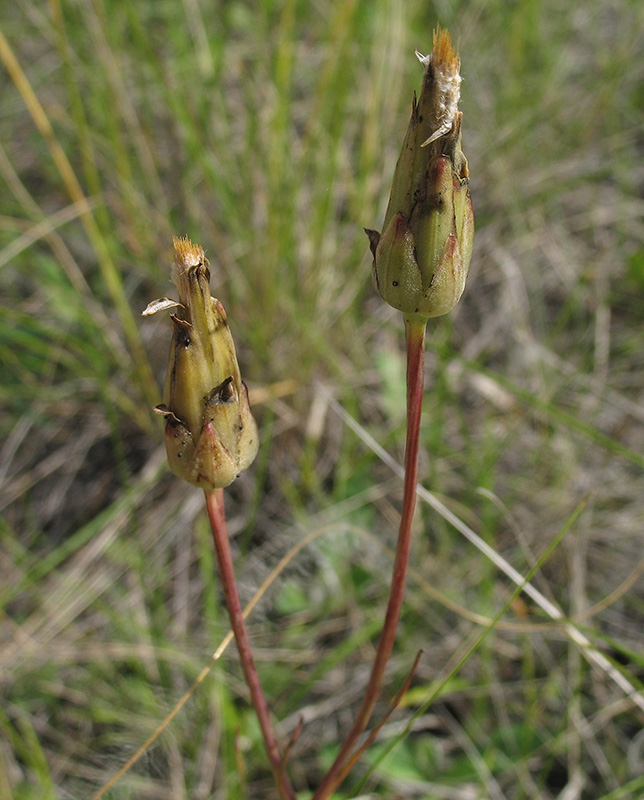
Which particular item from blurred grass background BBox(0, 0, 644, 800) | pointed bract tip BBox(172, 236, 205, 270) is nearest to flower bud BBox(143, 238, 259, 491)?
pointed bract tip BBox(172, 236, 205, 270)

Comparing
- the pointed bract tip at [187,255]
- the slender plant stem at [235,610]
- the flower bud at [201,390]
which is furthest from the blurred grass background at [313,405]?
the pointed bract tip at [187,255]

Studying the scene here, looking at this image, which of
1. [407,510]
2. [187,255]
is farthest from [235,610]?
[187,255]

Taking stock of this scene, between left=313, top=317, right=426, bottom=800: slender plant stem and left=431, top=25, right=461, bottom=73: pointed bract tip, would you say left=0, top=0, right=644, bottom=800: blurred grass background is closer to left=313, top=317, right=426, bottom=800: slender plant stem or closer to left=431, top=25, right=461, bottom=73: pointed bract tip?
left=313, top=317, right=426, bottom=800: slender plant stem

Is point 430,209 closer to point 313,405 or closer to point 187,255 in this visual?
point 187,255

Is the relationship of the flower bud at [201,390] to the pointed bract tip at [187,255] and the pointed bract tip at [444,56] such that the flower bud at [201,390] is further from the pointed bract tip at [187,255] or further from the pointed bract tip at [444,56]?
the pointed bract tip at [444,56]

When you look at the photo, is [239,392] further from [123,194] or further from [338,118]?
[123,194]

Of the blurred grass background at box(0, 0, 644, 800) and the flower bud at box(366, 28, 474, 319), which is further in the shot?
the blurred grass background at box(0, 0, 644, 800)
